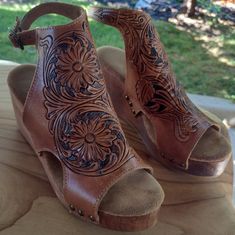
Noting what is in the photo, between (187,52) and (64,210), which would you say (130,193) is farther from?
(187,52)

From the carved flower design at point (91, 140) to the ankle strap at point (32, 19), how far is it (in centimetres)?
13

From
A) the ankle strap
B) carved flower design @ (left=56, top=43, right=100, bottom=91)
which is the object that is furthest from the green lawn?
carved flower design @ (left=56, top=43, right=100, bottom=91)

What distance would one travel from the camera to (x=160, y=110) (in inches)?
22.6

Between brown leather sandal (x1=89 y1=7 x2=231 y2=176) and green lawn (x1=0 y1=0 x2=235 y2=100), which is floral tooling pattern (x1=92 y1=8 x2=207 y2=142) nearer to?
brown leather sandal (x1=89 y1=7 x2=231 y2=176)

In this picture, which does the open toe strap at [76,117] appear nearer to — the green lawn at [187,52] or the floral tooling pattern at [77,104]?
the floral tooling pattern at [77,104]

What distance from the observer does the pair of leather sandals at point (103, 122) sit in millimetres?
462

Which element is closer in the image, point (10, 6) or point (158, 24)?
point (10, 6)

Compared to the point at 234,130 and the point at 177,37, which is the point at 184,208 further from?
the point at 177,37

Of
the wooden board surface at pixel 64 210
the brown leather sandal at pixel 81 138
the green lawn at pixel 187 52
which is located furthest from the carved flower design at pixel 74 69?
the green lawn at pixel 187 52

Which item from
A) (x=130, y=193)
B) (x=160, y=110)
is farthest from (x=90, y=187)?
(x=160, y=110)

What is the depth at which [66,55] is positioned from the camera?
511 mm

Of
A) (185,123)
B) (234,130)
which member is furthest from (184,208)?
(234,130)

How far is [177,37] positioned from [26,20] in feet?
3.33

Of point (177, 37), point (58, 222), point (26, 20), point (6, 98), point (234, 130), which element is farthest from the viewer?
point (177, 37)
